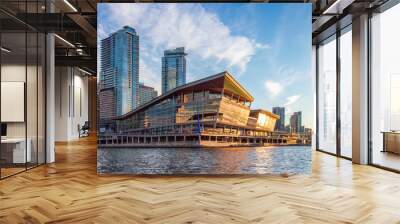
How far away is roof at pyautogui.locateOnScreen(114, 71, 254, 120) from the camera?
6094mm

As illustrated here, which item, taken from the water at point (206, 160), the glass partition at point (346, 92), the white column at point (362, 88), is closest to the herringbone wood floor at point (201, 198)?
the water at point (206, 160)

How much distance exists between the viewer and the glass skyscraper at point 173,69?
240 inches

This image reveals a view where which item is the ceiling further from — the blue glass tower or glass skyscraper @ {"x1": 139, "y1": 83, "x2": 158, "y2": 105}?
glass skyscraper @ {"x1": 139, "y1": 83, "x2": 158, "y2": 105}

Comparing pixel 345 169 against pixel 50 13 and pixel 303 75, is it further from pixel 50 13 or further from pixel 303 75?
pixel 50 13

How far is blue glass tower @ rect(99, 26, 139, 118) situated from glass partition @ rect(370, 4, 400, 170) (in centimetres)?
487

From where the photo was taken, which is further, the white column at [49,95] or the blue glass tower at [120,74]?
the white column at [49,95]

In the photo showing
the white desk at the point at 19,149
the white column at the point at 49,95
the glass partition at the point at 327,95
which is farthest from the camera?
the glass partition at the point at 327,95

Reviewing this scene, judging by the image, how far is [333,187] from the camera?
5.16m

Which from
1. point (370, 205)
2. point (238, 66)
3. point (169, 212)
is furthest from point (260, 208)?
point (238, 66)

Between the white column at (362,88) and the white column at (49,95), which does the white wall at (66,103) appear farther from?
the white column at (362,88)

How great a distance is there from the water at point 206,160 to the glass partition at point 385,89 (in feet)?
6.95

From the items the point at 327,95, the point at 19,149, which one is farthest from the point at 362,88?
the point at 19,149

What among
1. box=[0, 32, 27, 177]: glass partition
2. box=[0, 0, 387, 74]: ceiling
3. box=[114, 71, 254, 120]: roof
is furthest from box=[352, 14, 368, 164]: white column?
box=[0, 32, 27, 177]: glass partition

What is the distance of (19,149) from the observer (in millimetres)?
6695
